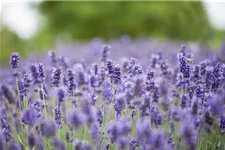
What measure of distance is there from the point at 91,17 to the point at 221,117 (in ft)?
41.2

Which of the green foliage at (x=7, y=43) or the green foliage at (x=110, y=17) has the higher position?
the green foliage at (x=110, y=17)

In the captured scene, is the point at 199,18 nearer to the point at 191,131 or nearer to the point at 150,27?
the point at 150,27

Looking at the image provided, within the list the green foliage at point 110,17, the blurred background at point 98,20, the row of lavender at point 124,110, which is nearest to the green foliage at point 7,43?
the blurred background at point 98,20

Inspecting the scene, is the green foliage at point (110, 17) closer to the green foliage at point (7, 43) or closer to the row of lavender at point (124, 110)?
the green foliage at point (7, 43)

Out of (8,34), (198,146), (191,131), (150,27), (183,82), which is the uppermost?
(150,27)

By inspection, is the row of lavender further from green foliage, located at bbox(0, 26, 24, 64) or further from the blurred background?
the blurred background

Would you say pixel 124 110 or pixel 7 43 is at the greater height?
pixel 7 43

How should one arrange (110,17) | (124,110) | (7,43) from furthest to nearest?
(110,17) < (7,43) < (124,110)

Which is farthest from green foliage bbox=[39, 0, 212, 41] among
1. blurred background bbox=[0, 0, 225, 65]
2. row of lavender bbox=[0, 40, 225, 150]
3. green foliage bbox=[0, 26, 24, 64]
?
row of lavender bbox=[0, 40, 225, 150]

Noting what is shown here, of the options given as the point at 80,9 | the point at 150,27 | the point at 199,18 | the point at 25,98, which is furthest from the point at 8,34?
the point at 25,98

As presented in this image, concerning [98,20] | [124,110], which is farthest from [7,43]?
[124,110]

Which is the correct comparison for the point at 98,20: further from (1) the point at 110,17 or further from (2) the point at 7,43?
(2) the point at 7,43

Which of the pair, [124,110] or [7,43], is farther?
[7,43]

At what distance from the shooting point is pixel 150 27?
1512cm
